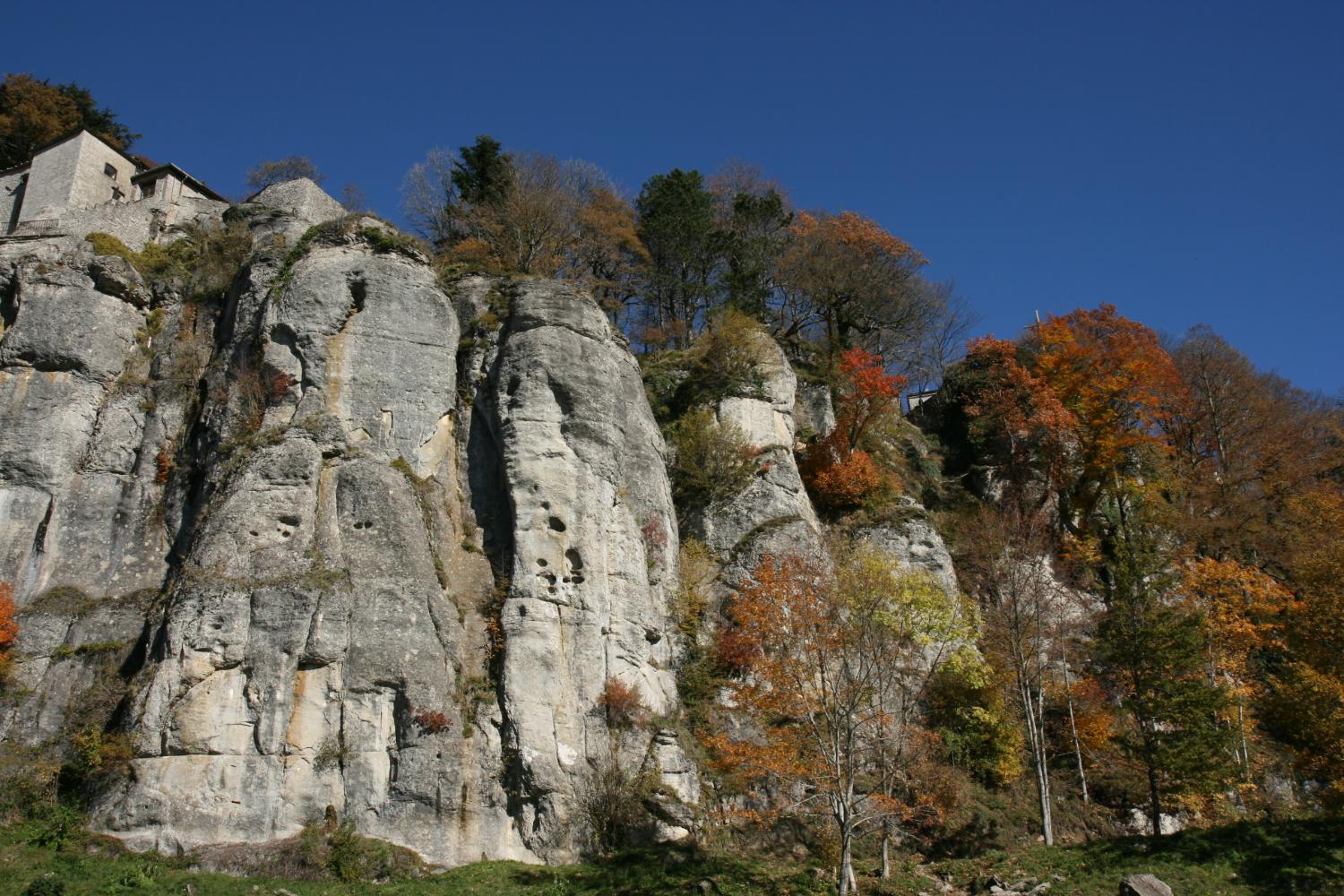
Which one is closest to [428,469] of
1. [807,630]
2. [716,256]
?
[807,630]

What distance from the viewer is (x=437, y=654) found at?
21.7 meters

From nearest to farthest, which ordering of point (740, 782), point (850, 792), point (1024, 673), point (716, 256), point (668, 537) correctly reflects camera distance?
1. point (850, 792)
2. point (740, 782)
3. point (1024, 673)
4. point (668, 537)
5. point (716, 256)

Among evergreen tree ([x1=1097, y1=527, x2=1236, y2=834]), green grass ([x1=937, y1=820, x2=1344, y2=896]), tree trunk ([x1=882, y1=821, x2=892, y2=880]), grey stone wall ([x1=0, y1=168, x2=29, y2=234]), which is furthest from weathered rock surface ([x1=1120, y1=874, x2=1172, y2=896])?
grey stone wall ([x1=0, y1=168, x2=29, y2=234])

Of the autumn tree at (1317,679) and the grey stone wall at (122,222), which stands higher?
the grey stone wall at (122,222)

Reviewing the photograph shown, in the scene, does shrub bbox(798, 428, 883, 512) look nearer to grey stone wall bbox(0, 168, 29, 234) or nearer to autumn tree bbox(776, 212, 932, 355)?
autumn tree bbox(776, 212, 932, 355)

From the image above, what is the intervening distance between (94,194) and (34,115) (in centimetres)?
1128

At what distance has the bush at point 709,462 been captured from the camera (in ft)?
97.6

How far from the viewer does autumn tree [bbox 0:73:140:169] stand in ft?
138

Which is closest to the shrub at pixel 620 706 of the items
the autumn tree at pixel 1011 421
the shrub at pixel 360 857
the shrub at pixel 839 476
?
the shrub at pixel 360 857

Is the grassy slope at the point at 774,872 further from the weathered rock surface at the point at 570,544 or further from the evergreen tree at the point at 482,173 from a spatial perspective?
the evergreen tree at the point at 482,173

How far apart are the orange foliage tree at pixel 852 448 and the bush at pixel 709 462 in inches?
113

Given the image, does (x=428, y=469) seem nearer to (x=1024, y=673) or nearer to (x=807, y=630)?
(x=807, y=630)

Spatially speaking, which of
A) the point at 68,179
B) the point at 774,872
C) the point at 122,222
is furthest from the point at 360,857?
the point at 68,179

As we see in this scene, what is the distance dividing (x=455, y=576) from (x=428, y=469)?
3.19m
